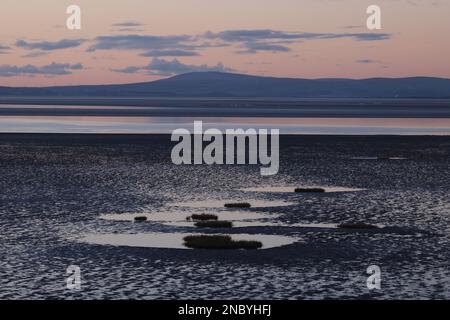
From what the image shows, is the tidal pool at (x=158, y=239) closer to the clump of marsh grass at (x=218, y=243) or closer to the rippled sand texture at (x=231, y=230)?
the clump of marsh grass at (x=218, y=243)

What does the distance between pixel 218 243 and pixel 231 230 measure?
12.4 feet

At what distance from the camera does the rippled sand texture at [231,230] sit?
23781 mm

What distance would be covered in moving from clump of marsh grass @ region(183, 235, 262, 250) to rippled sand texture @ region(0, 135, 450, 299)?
36.2 inches

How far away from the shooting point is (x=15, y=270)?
25.6 metres

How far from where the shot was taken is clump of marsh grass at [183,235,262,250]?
29.9m

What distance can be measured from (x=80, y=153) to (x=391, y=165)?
95.5ft

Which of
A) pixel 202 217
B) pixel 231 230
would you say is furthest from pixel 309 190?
pixel 231 230

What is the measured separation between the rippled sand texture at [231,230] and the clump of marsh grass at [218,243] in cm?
92

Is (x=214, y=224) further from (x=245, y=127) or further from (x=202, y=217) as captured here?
(x=245, y=127)

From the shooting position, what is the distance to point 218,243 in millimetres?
30266

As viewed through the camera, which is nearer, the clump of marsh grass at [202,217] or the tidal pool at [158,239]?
the tidal pool at [158,239]

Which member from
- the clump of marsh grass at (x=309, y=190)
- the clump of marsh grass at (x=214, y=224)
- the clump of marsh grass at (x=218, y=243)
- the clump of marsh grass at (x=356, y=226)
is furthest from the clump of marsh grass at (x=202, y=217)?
the clump of marsh grass at (x=309, y=190)
